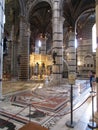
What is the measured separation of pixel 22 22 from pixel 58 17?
5.06 meters

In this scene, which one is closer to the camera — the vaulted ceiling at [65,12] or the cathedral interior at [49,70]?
the cathedral interior at [49,70]

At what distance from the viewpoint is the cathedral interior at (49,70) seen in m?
4.75

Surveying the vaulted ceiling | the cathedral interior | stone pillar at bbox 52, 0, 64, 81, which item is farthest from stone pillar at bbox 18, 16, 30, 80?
stone pillar at bbox 52, 0, 64, 81

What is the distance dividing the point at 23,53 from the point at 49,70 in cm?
818

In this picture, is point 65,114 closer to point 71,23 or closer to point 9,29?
point 71,23

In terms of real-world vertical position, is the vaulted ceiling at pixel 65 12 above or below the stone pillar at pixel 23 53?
above

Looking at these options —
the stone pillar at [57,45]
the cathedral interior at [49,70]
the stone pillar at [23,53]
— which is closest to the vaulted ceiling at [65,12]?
the cathedral interior at [49,70]

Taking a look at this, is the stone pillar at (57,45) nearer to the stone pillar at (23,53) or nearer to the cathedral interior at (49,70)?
the cathedral interior at (49,70)

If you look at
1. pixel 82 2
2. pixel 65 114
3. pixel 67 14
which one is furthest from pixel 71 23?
pixel 65 114

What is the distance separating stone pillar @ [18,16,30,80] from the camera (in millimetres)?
18406

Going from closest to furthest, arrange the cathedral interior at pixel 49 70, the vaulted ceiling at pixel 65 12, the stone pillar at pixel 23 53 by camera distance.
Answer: the cathedral interior at pixel 49 70, the stone pillar at pixel 23 53, the vaulted ceiling at pixel 65 12

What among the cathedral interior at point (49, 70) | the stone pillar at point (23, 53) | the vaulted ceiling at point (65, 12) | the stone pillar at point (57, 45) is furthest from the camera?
the vaulted ceiling at point (65, 12)

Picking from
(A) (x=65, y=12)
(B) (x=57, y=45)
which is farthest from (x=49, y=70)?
(B) (x=57, y=45)

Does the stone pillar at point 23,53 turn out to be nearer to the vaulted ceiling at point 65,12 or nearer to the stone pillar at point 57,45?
the vaulted ceiling at point 65,12
